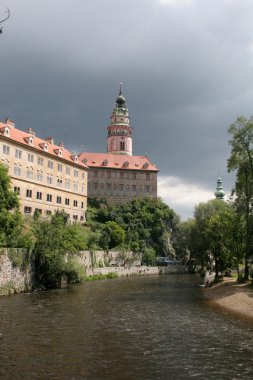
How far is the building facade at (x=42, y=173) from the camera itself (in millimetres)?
66125

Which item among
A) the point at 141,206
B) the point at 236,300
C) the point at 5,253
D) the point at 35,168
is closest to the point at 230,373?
the point at 236,300

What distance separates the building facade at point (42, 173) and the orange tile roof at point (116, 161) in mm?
25889

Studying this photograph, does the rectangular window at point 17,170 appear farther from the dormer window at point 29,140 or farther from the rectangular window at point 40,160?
the rectangular window at point 40,160

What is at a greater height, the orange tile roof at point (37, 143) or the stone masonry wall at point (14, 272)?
the orange tile roof at point (37, 143)

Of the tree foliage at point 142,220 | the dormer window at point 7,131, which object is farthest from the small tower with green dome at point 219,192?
the dormer window at point 7,131

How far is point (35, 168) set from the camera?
71.2 m

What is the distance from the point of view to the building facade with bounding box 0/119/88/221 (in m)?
66.1

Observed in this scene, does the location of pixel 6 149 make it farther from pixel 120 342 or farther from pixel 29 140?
pixel 120 342

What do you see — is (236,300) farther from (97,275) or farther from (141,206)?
(141,206)

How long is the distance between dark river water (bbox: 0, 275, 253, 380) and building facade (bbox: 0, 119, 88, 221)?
119ft

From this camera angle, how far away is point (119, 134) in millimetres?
128375

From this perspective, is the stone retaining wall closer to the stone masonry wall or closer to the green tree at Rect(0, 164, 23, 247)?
the stone masonry wall

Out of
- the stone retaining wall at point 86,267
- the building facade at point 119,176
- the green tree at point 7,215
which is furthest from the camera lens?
the building facade at point 119,176

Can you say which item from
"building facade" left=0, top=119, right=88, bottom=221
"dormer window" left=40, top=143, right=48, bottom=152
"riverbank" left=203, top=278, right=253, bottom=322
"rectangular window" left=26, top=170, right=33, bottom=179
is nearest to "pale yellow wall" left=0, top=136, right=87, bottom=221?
"building facade" left=0, top=119, right=88, bottom=221
